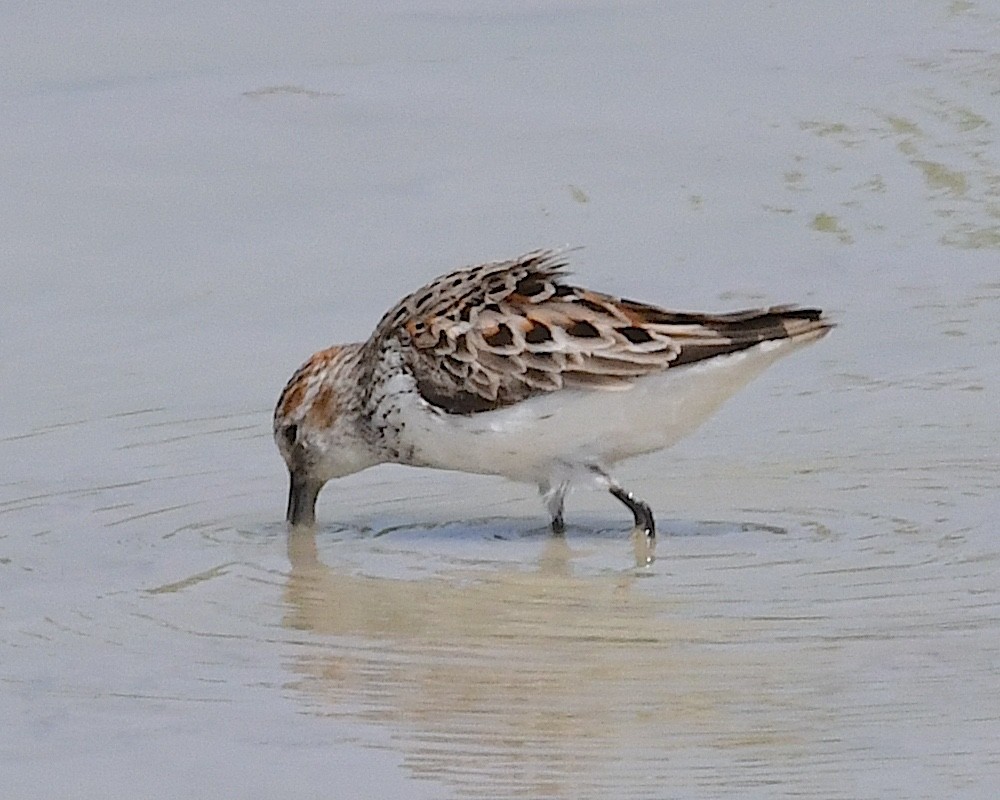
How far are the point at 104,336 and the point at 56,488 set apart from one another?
1362mm

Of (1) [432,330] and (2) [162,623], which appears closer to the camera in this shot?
(2) [162,623]

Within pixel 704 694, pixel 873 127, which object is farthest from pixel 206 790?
pixel 873 127

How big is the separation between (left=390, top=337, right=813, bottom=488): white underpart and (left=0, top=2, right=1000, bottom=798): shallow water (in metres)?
0.24

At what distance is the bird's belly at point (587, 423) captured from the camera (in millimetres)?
8078

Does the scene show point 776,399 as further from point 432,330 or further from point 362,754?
Answer: point 362,754

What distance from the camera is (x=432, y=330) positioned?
834 cm

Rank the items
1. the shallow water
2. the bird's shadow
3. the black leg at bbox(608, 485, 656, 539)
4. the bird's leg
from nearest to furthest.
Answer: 1. the shallow water
2. the bird's shadow
3. the black leg at bbox(608, 485, 656, 539)
4. the bird's leg

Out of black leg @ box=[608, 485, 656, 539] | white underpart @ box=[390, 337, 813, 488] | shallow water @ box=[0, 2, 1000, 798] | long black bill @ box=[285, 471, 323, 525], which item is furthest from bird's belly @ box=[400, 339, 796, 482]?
long black bill @ box=[285, 471, 323, 525]

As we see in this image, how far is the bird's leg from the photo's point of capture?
823cm

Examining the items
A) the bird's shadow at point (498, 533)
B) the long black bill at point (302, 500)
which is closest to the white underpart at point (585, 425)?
the bird's shadow at point (498, 533)

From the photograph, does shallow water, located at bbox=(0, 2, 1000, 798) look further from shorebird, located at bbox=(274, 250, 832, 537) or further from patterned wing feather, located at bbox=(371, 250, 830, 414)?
patterned wing feather, located at bbox=(371, 250, 830, 414)

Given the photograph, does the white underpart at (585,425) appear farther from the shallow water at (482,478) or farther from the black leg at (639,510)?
the shallow water at (482,478)

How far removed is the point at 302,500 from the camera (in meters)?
8.45

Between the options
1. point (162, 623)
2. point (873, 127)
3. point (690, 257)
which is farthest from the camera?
point (873, 127)
